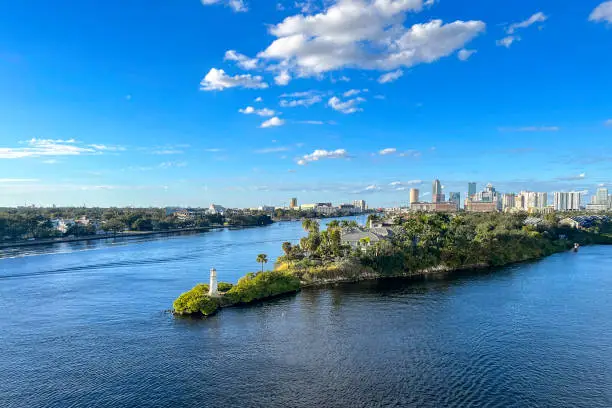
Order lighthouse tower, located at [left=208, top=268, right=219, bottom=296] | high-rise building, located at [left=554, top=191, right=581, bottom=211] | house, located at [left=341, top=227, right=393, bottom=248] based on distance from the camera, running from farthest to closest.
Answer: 1. high-rise building, located at [left=554, top=191, right=581, bottom=211]
2. house, located at [left=341, top=227, right=393, bottom=248]
3. lighthouse tower, located at [left=208, top=268, right=219, bottom=296]

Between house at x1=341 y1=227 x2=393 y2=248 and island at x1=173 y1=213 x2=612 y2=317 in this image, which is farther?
house at x1=341 y1=227 x2=393 y2=248

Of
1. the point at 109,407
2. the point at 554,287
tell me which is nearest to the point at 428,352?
the point at 109,407

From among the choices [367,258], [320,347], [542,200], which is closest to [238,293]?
[320,347]

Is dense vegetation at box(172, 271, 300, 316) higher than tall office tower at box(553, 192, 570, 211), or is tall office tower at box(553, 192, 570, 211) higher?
tall office tower at box(553, 192, 570, 211)

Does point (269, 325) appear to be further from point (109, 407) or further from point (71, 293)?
point (71, 293)

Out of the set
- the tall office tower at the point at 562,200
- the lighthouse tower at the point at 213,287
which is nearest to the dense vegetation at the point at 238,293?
the lighthouse tower at the point at 213,287

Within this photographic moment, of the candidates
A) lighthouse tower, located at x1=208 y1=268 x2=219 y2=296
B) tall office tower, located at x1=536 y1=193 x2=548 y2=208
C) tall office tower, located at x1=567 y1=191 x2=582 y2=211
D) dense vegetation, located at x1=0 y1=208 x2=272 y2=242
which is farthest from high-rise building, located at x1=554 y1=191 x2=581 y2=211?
lighthouse tower, located at x1=208 y1=268 x2=219 y2=296

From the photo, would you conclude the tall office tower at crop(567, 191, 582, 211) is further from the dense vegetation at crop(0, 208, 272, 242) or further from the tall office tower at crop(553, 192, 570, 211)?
the dense vegetation at crop(0, 208, 272, 242)

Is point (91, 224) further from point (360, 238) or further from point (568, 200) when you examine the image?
point (568, 200)
